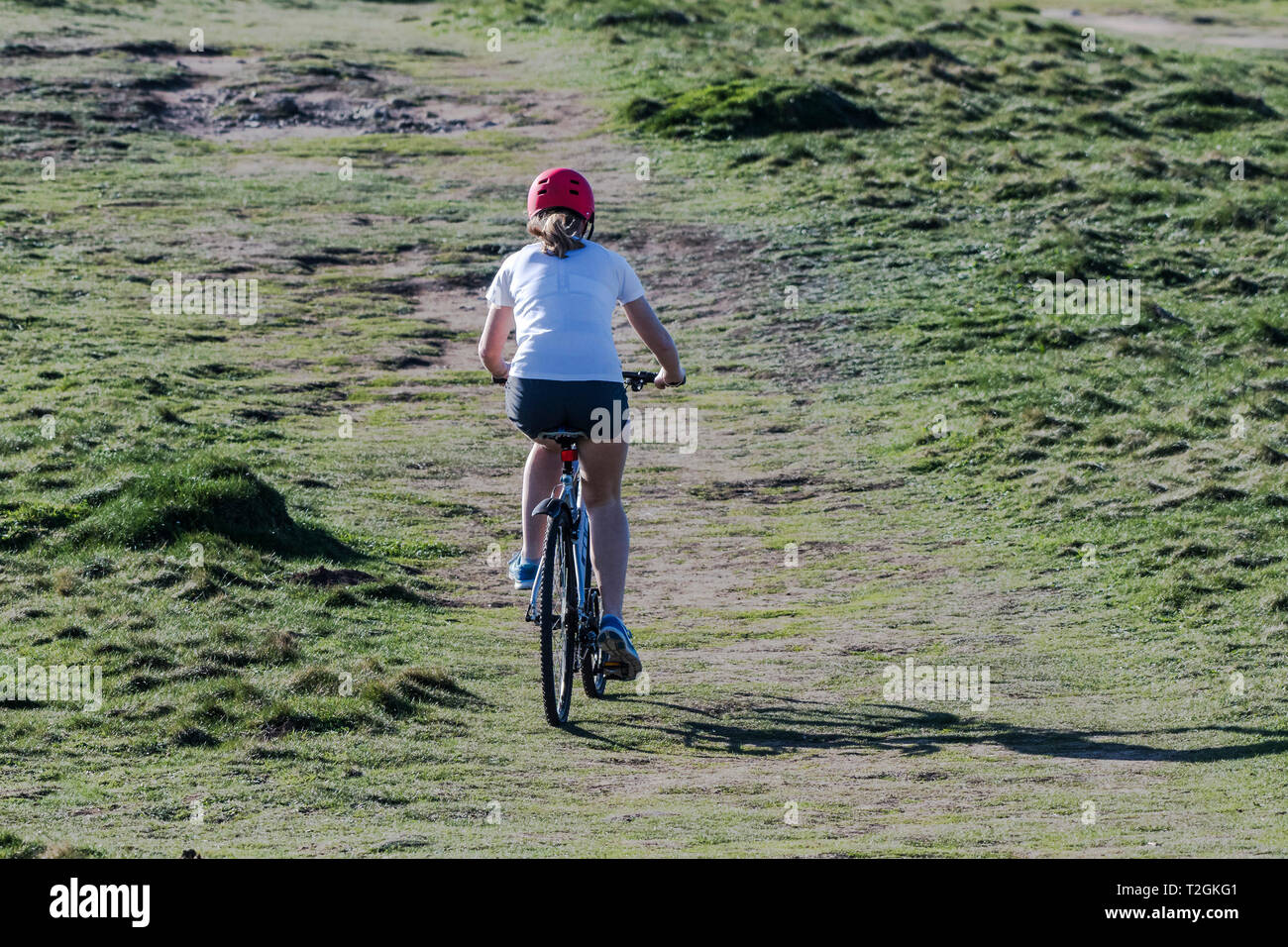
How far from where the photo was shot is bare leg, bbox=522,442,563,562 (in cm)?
764

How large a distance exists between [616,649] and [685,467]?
21.3 feet

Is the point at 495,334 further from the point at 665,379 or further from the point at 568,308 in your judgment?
the point at 665,379

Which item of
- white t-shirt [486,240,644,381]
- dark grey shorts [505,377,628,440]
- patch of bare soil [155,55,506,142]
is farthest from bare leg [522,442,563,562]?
patch of bare soil [155,55,506,142]

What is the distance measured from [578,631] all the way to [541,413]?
3.58 feet

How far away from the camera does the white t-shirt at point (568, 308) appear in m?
7.18

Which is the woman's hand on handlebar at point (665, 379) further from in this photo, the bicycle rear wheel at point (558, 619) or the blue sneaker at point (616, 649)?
the blue sneaker at point (616, 649)

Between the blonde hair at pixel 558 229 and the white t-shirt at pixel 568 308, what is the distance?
0.13 ft

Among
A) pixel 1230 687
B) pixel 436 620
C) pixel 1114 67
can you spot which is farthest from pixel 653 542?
pixel 1114 67

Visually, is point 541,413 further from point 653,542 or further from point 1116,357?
point 1116,357

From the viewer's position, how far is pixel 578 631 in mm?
7668

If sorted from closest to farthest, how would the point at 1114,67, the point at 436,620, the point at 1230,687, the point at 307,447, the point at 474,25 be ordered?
the point at 1230,687 → the point at 436,620 → the point at 307,447 → the point at 1114,67 → the point at 474,25

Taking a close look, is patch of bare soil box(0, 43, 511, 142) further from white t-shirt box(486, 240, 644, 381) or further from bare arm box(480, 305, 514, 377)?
white t-shirt box(486, 240, 644, 381)

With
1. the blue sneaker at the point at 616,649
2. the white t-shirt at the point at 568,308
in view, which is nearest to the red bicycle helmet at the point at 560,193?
the white t-shirt at the point at 568,308

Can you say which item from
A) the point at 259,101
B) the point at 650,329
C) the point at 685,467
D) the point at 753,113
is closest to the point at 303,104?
the point at 259,101
